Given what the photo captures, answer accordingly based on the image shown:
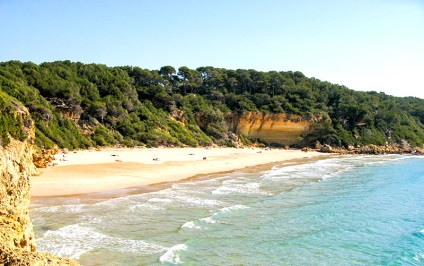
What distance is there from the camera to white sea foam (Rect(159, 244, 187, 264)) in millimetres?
10891

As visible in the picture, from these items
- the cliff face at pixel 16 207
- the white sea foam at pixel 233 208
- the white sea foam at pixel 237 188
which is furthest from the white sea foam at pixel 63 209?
the white sea foam at pixel 237 188

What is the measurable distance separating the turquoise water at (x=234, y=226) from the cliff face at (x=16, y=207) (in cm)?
356

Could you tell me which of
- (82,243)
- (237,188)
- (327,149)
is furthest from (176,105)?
(82,243)

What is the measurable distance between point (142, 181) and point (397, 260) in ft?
56.7

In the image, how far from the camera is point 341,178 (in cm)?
3123

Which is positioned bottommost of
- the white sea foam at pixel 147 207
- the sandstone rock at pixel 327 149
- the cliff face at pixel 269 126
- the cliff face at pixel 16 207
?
the white sea foam at pixel 147 207

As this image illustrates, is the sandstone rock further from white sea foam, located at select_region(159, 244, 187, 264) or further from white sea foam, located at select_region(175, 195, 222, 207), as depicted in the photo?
white sea foam, located at select_region(159, 244, 187, 264)

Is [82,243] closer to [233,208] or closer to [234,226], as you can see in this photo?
[234,226]

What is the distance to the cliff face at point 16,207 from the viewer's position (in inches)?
226

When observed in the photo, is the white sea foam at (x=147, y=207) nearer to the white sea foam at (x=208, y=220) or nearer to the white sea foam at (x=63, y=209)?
the white sea foam at (x=63, y=209)

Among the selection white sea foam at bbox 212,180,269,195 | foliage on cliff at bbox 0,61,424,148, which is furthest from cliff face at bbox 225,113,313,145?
white sea foam at bbox 212,180,269,195

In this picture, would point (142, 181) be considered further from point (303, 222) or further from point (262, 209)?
point (303, 222)

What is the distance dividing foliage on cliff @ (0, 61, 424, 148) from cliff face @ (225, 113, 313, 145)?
1166mm

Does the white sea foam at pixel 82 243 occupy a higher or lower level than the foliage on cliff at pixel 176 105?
lower
